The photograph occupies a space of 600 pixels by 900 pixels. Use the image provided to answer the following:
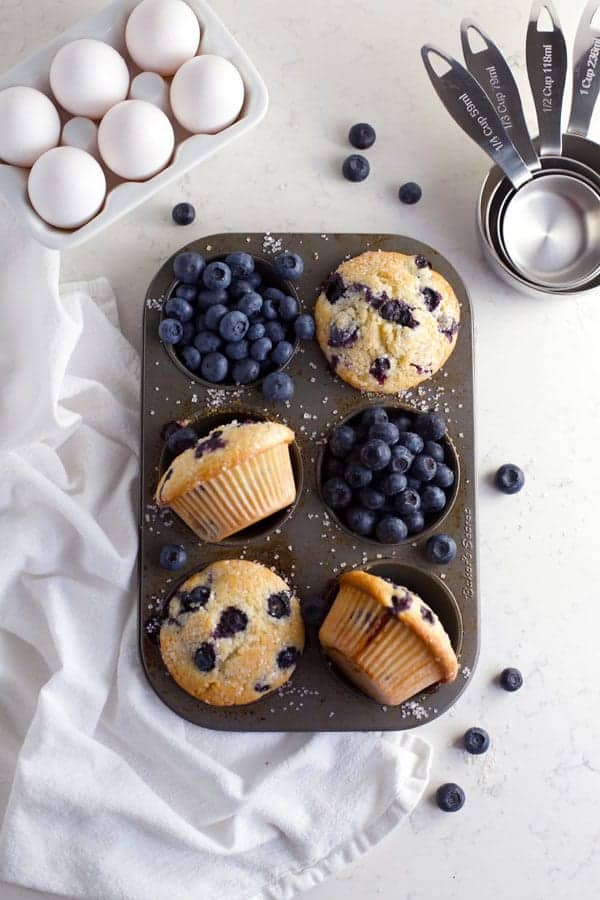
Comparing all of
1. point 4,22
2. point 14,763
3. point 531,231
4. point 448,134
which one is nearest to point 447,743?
point 14,763

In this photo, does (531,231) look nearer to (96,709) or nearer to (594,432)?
(594,432)

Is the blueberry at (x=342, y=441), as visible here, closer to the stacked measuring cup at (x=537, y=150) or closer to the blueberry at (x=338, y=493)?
the blueberry at (x=338, y=493)

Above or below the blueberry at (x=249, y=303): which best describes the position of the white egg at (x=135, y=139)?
above

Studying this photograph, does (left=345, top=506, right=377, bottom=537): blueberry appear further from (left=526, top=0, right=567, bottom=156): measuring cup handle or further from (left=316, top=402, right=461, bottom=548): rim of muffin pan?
(left=526, top=0, right=567, bottom=156): measuring cup handle

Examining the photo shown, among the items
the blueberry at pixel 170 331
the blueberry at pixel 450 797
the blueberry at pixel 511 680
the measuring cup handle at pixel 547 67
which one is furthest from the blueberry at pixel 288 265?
the blueberry at pixel 450 797

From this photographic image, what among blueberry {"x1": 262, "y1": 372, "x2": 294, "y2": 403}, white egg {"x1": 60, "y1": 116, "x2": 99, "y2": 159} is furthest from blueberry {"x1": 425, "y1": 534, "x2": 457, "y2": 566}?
white egg {"x1": 60, "y1": 116, "x2": 99, "y2": 159}

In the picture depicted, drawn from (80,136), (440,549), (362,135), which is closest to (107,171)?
(80,136)

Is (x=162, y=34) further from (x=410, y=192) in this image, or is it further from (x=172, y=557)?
(x=172, y=557)
